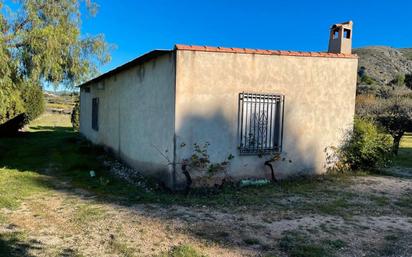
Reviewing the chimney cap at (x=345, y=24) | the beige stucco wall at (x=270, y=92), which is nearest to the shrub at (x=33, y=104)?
the beige stucco wall at (x=270, y=92)

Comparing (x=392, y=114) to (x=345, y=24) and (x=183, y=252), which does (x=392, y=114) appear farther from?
(x=183, y=252)

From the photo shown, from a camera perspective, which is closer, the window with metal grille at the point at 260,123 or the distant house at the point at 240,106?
A: the distant house at the point at 240,106

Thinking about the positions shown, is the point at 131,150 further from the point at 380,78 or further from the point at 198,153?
the point at 380,78

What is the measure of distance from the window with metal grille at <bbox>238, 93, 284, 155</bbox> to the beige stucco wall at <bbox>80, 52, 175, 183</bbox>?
5.67 feet

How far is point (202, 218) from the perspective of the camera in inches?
226

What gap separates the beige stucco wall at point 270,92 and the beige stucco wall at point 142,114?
1.36 feet

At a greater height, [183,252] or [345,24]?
[345,24]

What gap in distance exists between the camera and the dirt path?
4.53m

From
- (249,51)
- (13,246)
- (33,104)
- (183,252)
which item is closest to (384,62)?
(33,104)

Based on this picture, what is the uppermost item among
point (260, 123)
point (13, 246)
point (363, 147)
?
point (260, 123)

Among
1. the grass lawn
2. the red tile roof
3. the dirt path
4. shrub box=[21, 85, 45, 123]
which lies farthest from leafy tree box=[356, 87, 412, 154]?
shrub box=[21, 85, 45, 123]

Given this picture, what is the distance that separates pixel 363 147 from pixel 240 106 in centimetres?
405

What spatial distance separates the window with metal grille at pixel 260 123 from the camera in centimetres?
820

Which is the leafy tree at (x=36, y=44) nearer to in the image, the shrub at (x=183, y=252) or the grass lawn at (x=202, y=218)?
the grass lawn at (x=202, y=218)
